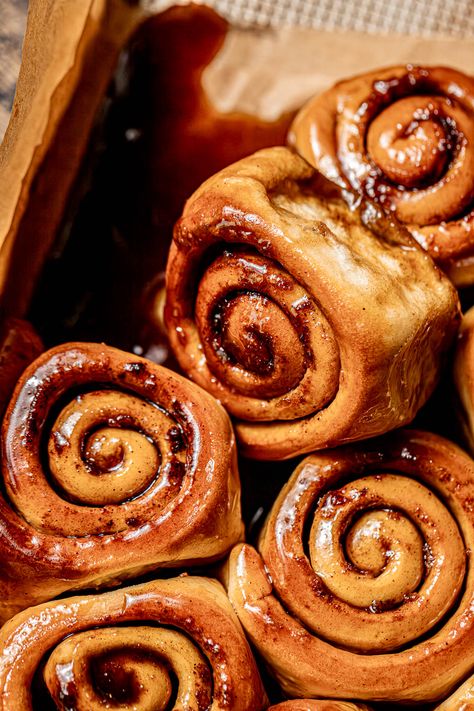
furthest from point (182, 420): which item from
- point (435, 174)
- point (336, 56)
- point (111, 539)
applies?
point (336, 56)

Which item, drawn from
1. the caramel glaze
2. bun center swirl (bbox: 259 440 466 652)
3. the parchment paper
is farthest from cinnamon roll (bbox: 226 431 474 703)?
the parchment paper

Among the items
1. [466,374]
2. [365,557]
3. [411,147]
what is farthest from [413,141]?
[365,557]

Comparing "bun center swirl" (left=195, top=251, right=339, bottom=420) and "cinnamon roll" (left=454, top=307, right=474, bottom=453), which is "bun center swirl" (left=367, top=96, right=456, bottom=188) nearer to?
"cinnamon roll" (left=454, top=307, right=474, bottom=453)

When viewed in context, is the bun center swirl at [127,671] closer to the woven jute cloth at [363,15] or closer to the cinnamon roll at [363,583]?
the cinnamon roll at [363,583]

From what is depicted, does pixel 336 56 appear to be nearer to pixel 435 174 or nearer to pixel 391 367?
pixel 435 174

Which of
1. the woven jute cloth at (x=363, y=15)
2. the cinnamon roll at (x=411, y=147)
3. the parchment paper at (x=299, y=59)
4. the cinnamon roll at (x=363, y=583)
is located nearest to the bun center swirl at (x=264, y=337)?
the cinnamon roll at (x=363, y=583)

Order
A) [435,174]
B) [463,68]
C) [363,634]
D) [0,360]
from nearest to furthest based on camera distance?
[363,634] < [0,360] < [435,174] < [463,68]

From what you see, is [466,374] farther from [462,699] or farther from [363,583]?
[462,699]
